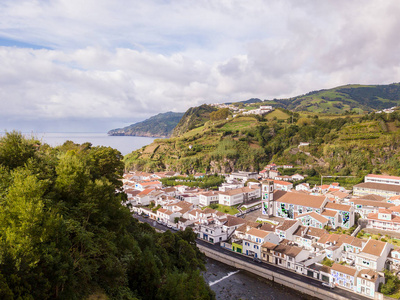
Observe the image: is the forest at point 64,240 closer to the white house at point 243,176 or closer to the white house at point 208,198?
the white house at point 208,198

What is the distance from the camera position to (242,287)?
766 inches

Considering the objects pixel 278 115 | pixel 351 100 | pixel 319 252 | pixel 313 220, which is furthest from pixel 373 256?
pixel 351 100

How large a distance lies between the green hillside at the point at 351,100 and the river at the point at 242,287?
128m

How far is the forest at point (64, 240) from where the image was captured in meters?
6.38

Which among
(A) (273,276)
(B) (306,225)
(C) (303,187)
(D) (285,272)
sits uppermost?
(C) (303,187)

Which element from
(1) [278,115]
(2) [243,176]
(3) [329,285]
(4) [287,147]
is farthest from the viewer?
(1) [278,115]

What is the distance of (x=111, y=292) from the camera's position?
29.1 ft

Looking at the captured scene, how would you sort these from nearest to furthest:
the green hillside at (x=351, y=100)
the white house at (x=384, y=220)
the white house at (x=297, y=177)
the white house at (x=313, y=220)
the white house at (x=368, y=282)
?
1. the white house at (x=368, y=282)
2. the white house at (x=384, y=220)
3. the white house at (x=313, y=220)
4. the white house at (x=297, y=177)
5. the green hillside at (x=351, y=100)

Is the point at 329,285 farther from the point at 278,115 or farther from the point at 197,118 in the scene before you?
the point at 197,118

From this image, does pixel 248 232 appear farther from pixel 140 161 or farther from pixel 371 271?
pixel 140 161

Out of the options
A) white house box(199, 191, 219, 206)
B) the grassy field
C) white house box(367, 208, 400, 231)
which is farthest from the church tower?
the grassy field

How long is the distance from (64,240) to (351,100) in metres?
181

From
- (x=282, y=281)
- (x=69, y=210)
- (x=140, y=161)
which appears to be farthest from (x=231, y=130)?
(x=69, y=210)

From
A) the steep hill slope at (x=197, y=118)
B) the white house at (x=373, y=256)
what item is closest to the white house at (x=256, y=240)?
the white house at (x=373, y=256)
